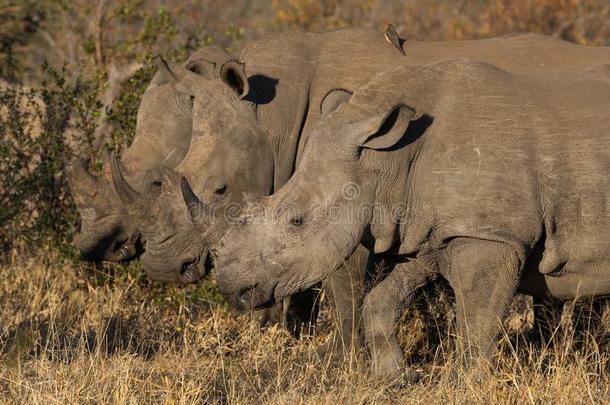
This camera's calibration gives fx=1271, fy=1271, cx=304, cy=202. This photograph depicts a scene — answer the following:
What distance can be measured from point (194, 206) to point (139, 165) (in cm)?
183

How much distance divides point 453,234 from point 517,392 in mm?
757

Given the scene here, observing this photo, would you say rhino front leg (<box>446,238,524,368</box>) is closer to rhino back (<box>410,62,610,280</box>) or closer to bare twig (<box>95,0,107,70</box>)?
rhino back (<box>410,62,610,280</box>)

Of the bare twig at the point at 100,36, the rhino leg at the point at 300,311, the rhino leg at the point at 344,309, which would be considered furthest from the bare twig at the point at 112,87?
the rhino leg at the point at 344,309

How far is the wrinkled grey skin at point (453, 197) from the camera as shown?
5.62 meters

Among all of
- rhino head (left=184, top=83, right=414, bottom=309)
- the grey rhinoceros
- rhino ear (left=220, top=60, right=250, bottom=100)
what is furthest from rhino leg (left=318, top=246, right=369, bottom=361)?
rhino ear (left=220, top=60, right=250, bottom=100)

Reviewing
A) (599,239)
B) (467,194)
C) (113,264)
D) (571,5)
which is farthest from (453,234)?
(571,5)

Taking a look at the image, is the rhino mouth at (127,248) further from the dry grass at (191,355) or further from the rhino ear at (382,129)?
the rhino ear at (382,129)

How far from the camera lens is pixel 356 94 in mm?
5867

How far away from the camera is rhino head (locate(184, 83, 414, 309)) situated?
5.61 m

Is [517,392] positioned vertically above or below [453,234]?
below

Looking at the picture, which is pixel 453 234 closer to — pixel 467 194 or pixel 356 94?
pixel 467 194

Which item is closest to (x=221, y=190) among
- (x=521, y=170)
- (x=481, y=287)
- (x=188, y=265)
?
(x=188, y=265)

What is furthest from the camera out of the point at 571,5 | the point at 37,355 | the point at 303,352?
the point at 571,5

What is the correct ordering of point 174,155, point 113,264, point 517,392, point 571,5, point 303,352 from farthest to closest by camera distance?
point 571,5 < point 113,264 < point 174,155 < point 303,352 < point 517,392
